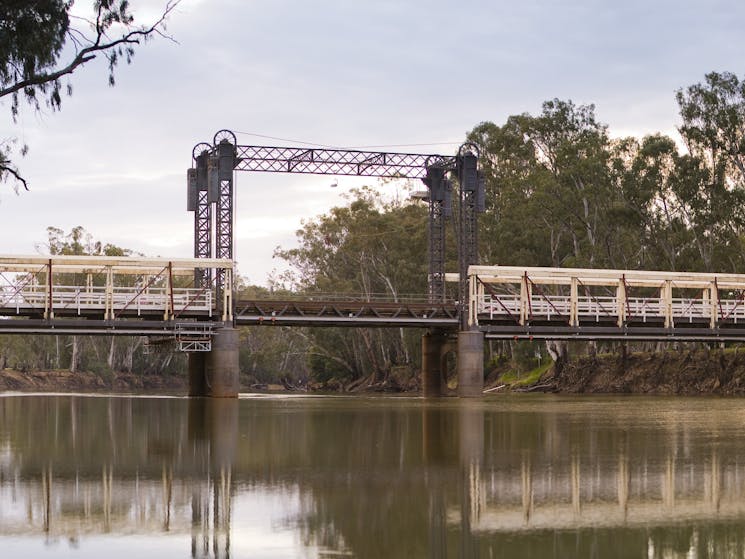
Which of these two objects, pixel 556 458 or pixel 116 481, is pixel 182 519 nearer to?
pixel 116 481

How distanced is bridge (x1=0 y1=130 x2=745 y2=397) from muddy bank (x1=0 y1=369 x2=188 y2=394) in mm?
34106

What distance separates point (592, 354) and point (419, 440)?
58449mm

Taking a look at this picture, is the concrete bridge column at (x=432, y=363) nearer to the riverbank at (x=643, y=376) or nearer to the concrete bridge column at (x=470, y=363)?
the concrete bridge column at (x=470, y=363)

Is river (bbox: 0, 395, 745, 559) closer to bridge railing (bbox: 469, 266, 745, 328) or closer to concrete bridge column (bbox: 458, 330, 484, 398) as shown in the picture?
concrete bridge column (bbox: 458, 330, 484, 398)

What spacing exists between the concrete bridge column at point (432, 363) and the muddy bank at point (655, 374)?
530 inches

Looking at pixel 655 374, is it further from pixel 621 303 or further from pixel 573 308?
pixel 573 308

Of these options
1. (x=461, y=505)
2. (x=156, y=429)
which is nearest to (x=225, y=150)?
(x=156, y=429)

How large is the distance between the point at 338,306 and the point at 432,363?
9.18 m

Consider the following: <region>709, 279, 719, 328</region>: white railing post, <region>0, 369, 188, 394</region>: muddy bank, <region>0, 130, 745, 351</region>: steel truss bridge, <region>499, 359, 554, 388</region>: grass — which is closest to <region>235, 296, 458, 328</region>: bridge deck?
<region>0, 130, 745, 351</region>: steel truss bridge

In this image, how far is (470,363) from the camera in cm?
6216

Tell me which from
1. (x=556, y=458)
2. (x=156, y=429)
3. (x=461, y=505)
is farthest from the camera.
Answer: (x=156, y=429)

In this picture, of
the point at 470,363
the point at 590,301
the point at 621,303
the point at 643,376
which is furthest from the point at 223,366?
the point at 643,376

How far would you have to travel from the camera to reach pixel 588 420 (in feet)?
117

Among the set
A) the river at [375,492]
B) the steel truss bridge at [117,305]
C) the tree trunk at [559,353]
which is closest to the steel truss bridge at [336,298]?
the steel truss bridge at [117,305]
